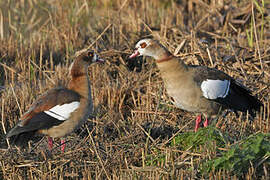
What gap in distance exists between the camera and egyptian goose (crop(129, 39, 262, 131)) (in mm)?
5523

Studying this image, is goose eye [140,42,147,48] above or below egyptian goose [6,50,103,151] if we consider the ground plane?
above

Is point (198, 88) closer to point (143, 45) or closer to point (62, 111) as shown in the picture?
point (143, 45)

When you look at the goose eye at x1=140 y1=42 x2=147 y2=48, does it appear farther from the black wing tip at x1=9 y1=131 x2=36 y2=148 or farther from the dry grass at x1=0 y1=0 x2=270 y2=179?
the black wing tip at x1=9 y1=131 x2=36 y2=148

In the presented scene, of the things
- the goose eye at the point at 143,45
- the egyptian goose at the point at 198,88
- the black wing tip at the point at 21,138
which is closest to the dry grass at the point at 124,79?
the black wing tip at the point at 21,138

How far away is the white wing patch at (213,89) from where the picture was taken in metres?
5.57

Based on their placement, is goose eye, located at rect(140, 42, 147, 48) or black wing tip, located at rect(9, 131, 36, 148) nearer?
black wing tip, located at rect(9, 131, 36, 148)

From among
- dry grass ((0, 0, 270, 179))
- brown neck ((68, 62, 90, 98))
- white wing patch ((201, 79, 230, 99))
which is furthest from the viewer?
white wing patch ((201, 79, 230, 99))

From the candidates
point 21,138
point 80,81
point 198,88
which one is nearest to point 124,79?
point 80,81

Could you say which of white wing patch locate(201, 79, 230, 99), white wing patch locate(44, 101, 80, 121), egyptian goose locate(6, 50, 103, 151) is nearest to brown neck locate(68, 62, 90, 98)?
egyptian goose locate(6, 50, 103, 151)

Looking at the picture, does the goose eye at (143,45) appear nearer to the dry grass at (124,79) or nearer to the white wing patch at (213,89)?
the dry grass at (124,79)

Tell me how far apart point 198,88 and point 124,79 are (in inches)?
67.8

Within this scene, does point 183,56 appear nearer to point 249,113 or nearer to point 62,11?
point 249,113

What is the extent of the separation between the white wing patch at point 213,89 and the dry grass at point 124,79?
1.15ft

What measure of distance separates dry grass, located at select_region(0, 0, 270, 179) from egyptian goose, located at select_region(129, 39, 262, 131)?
229mm
